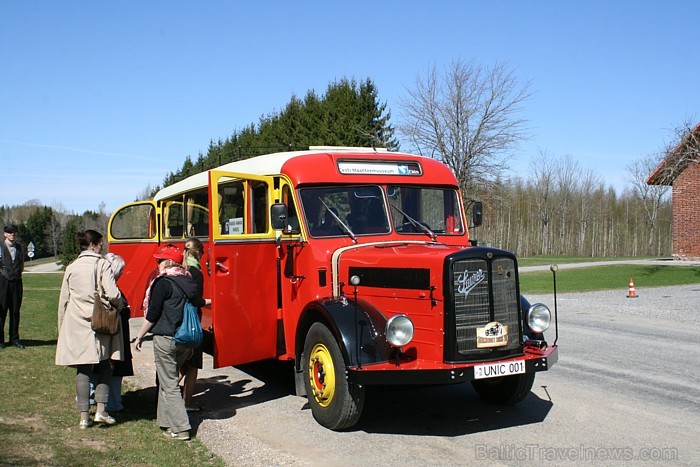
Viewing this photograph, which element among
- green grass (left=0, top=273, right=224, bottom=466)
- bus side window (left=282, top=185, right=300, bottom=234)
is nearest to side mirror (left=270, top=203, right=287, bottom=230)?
bus side window (left=282, top=185, right=300, bottom=234)

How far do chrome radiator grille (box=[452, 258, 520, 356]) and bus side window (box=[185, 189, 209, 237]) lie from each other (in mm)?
4455

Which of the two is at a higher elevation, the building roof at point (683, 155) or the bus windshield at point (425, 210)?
the building roof at point (683, 155)

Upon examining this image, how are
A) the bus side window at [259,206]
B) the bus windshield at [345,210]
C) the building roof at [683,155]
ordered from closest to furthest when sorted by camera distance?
the bus windshield at [345,210]
the bus side window at [259,206]
the building roof at [683,155]

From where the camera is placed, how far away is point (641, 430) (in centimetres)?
621

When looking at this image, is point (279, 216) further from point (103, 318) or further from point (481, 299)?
point (481, 299)

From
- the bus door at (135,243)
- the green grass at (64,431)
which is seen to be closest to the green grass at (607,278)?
the bus door at (135,243)

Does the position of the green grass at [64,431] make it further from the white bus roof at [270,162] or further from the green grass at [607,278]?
the green grass at [607,278]

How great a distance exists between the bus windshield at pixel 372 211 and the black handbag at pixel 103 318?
2189 mm

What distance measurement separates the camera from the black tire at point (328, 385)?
6.10 metres

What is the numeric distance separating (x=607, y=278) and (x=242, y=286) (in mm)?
23284

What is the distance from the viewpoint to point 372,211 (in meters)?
7.65

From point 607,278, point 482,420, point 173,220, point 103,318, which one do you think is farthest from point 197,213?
point 607,278

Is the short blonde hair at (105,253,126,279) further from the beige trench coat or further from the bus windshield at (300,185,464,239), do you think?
the bus windshield at (300,185,464,239)

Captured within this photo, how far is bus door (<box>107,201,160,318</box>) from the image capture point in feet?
38.1
